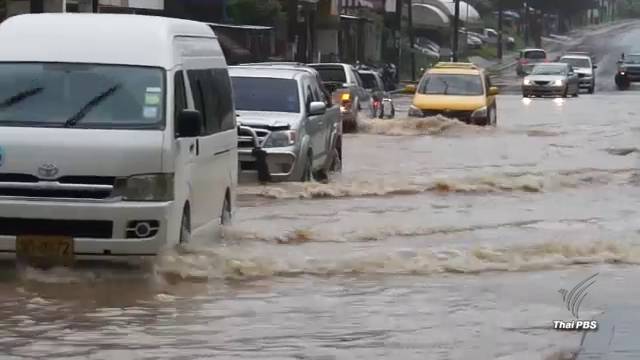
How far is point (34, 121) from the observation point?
10.8m

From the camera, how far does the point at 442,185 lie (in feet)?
65.9

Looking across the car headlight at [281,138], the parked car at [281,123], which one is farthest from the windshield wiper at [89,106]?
the car headlight at [281,138]

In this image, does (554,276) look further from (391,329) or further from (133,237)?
(133,237)

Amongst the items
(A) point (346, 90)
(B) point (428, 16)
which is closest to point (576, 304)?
(A) point (346, 90)

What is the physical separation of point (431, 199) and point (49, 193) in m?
9.14

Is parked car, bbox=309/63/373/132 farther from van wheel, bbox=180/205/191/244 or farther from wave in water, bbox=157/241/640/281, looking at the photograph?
van wheel, bbox=180/205/191/244

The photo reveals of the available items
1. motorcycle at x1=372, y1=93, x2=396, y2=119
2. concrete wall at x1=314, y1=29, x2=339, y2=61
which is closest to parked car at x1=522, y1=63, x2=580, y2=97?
concrete wall at x1=314, y1=29, x2=339, y2=61

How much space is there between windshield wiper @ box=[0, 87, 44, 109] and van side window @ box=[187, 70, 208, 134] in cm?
135

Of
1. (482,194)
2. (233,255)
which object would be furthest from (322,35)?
(233,255)

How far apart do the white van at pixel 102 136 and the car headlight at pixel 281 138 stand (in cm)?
529

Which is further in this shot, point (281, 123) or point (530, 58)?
point (530, 58)

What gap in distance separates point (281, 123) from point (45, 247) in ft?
25.4

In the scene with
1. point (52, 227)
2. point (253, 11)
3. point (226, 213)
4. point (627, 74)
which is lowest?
point (627, 74)

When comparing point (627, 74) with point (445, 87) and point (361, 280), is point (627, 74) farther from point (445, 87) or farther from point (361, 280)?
point (361, 280)
